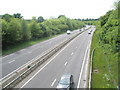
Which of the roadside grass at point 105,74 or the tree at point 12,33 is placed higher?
the tree at point 12,33

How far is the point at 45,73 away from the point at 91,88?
762cm

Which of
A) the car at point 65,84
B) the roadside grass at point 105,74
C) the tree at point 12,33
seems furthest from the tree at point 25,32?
the car at point 65,84

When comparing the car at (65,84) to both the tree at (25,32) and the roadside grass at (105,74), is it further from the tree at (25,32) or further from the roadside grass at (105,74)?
the tree at (25,32)

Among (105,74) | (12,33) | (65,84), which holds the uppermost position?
(12,33)

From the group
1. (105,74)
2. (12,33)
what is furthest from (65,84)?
(12,33)

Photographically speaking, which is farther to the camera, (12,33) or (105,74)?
(12,33)

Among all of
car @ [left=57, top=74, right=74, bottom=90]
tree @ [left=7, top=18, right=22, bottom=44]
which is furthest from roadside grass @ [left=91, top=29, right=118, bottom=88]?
tree @ [left=7, top=18, right=22, bottom=44]

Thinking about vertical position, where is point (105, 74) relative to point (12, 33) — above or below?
below

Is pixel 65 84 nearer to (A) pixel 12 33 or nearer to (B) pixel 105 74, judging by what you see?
(B) pixel 105 74

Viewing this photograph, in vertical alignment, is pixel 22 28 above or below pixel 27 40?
above

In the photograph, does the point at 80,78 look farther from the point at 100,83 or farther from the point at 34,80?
the point at 34,80

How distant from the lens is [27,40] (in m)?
57.0

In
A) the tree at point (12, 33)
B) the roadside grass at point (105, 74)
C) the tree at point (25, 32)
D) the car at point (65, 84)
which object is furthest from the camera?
the tree at point (25, 32)

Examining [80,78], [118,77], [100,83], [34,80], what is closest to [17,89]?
[34,80]
